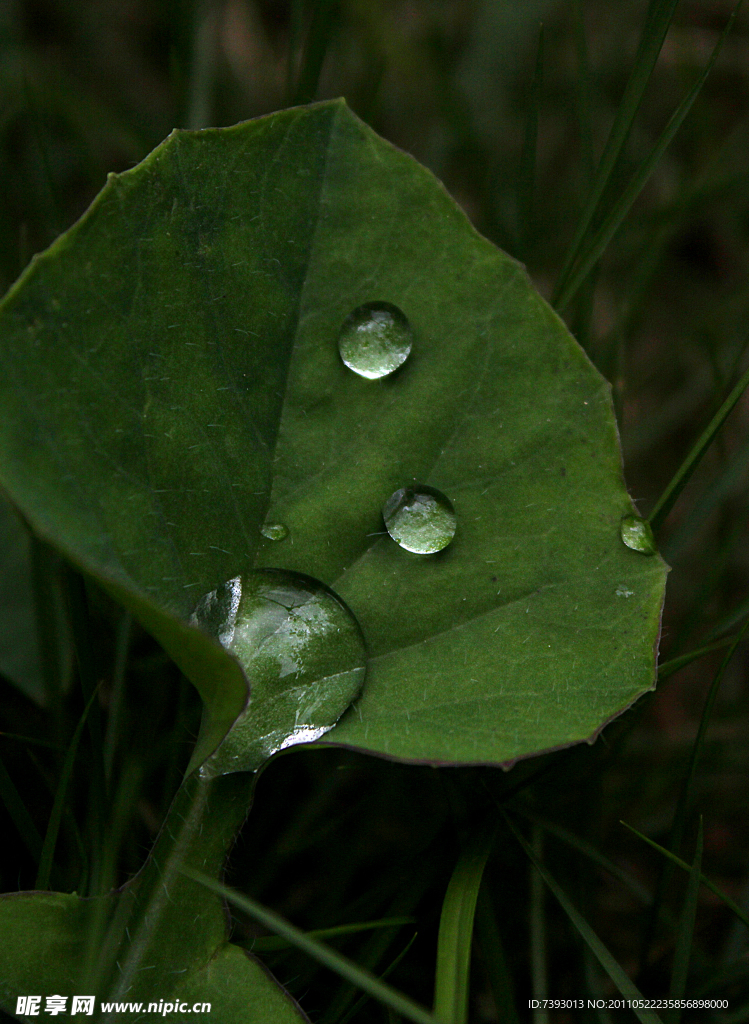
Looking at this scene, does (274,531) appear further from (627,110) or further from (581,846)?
(627,110)

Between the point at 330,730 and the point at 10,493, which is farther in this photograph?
the point at 330,730

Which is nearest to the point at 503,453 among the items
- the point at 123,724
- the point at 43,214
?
the point at 123,724

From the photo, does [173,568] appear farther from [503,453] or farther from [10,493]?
[503,453]

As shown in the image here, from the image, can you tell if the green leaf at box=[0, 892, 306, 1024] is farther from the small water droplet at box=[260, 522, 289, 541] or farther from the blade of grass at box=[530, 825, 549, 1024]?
the small water droplet at box=[260, 522, 289, 541]

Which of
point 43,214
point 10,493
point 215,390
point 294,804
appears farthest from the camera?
point 43,214

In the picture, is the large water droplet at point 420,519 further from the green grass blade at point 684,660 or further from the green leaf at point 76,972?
the green leaf at point 76,972

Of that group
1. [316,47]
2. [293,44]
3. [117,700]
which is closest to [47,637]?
[117,700]
